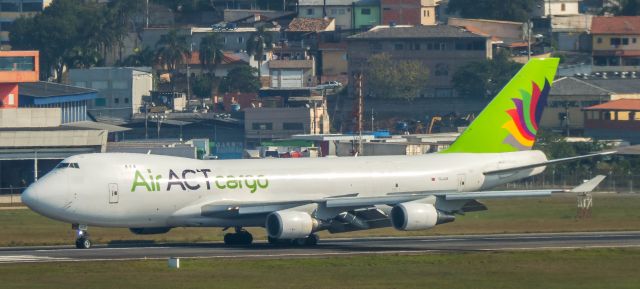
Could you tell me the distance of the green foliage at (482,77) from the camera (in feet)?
624

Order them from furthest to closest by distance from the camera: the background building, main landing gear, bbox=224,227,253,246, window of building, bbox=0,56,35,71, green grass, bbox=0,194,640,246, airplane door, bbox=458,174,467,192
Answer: the background building < window of building, bbox=0,56,35,71 < green grass, bbox=0,194,640,246 < airplane door, bbox=458,174,467,192 < main landing gear, bbox=224,227,253,246

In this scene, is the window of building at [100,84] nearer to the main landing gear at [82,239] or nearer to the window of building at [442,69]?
the window of building at [442,69]

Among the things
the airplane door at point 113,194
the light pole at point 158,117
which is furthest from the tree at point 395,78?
the airplane door at point 113,194

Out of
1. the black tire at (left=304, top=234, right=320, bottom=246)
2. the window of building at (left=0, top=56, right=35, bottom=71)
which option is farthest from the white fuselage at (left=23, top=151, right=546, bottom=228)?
the window of building at (left=0, top=56, right=35, bottom=71)

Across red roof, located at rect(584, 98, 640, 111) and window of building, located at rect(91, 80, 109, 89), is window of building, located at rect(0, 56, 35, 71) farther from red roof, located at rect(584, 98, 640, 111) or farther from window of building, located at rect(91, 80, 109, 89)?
window of building, located at rect(91, 80, 109, 89)

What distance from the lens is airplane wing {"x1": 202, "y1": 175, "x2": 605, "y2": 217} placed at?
217 ft

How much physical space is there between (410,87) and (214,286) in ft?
467

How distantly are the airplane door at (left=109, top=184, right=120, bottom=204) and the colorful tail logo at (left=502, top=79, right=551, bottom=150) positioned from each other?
19.2 m

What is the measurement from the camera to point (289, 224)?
6569 centimetres

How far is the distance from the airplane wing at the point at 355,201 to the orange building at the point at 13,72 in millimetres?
64895

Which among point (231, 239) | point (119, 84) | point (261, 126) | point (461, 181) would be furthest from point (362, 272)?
point (119, 84)

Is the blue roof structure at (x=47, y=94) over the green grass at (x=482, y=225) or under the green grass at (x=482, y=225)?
over

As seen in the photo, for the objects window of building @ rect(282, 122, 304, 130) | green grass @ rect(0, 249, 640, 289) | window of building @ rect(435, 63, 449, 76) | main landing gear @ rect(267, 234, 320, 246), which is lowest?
green grass @ rect(0, 249, 640, 289)

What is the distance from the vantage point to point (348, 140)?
5709 inches
